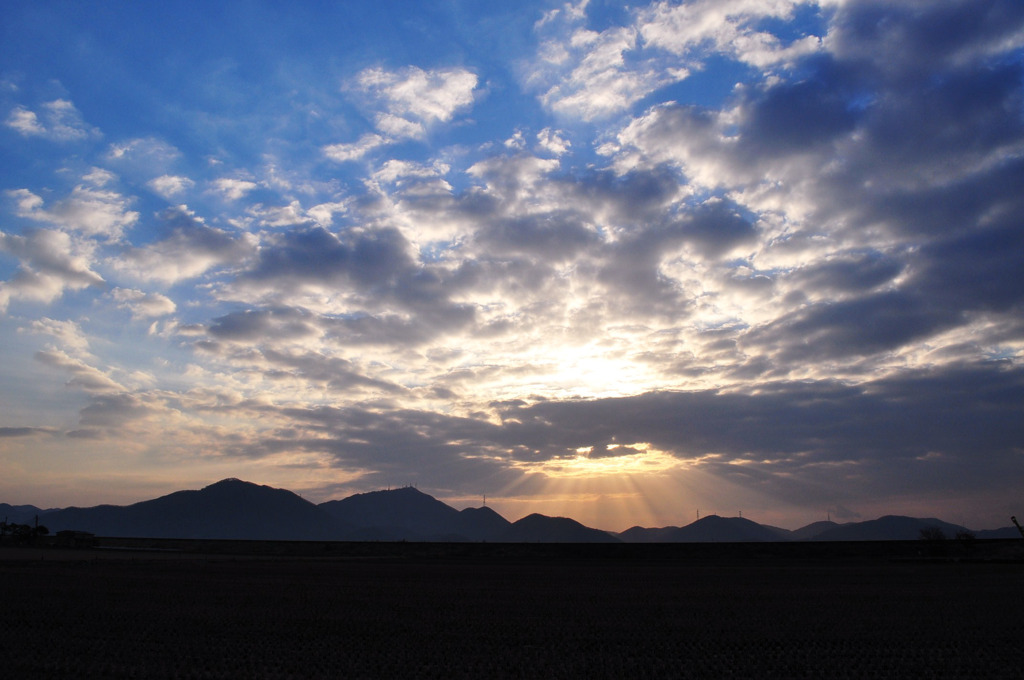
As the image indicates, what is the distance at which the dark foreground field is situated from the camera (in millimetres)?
17891

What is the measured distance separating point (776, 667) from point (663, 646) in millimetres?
3680

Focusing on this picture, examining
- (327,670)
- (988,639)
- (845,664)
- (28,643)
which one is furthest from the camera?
(988,639)

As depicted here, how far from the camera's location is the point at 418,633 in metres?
22.8

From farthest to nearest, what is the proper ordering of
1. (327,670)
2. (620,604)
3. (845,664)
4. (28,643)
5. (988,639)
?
(620,604) < (988,639) < (28,643) < (845,664) < (327,670)

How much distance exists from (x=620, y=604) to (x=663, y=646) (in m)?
11.6

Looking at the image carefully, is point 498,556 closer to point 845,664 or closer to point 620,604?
point 620,604

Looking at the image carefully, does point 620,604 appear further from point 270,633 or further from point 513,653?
point 270,633

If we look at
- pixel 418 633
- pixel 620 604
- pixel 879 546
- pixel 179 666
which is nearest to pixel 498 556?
pixel 879 546

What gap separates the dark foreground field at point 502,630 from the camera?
17.9m

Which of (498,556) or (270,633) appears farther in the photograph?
(498,556)

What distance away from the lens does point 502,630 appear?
23.6m

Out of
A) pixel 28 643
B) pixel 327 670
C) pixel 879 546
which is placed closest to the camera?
pixel 327 670

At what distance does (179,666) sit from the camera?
1759 centimetres

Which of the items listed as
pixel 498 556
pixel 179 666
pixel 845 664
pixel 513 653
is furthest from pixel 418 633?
pixel 498 556
